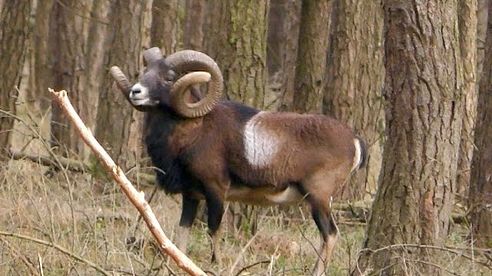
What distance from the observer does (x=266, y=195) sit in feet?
44.4

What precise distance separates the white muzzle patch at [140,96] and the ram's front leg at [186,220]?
105 centimetres

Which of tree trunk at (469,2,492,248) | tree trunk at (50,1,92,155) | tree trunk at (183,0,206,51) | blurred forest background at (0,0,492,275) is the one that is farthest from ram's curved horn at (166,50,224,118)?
tree trunk at (183,0,206,51)

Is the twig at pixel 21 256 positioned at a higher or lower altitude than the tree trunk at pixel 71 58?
lower

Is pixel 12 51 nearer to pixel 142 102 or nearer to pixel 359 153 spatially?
pixel 142 102

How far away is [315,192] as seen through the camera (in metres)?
13.5

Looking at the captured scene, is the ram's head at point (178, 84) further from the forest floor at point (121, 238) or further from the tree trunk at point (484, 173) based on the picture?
the tree trunk at point (484, 173)

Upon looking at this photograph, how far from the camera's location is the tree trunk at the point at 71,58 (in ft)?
73.7

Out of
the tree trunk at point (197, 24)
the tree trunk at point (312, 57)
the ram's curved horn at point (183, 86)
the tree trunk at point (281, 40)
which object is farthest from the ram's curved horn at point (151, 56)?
the tree trunk at point (197, 24)

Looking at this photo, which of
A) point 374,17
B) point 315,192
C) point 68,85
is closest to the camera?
point 315,192

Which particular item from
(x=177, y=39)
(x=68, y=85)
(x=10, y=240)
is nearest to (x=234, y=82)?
(x=10, y=240)

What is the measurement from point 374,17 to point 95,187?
461 centimetres

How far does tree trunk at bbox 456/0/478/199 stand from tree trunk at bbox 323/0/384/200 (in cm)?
113

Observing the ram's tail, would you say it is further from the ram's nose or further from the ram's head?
the ram's nose

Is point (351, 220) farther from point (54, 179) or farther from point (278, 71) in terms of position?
point (278, 71)
